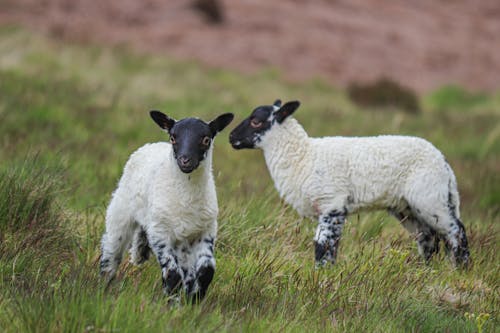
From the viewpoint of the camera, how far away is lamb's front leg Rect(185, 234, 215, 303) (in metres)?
5.41

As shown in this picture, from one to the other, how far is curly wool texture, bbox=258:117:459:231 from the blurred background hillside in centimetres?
1442

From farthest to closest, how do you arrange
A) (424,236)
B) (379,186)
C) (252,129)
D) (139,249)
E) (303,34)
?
1. (303,34)
2. (252,129)
3. (424,236)
4. (379,186)
5. (139,249)

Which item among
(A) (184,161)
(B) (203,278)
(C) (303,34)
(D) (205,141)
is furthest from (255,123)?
(C) (303,34)

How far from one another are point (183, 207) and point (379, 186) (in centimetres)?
252

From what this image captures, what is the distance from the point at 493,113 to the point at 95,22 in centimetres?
1154

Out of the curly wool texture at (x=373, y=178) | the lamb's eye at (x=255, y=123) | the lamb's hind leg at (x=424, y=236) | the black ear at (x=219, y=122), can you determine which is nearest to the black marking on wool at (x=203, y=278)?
the black ear at (x=219, y=122)

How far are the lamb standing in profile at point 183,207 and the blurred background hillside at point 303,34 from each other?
15752mm

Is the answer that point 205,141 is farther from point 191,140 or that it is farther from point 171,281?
point 171,281

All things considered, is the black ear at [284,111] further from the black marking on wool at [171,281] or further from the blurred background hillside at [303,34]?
the blurred background hillside at [303,34]

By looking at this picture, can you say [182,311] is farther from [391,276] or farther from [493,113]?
[493,113]

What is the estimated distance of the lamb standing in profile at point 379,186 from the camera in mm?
7355

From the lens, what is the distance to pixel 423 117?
20.8 m

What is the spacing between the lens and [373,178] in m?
7.48

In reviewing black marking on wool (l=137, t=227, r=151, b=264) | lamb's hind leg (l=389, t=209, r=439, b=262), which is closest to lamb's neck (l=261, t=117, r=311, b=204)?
lamb's hind leg (l=389, t=209, r=439, b=262)
